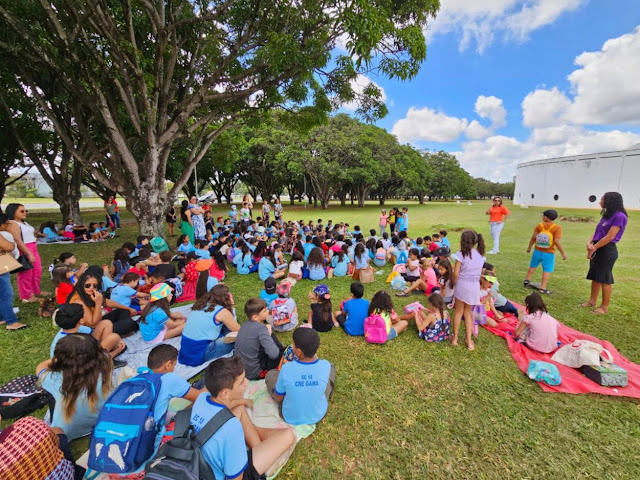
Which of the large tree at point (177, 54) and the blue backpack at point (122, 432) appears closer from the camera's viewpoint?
the blue backpack at point (122, 432)

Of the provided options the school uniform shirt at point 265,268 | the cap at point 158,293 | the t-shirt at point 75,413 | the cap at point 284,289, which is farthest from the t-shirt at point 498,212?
the t-shirt at point 75,413

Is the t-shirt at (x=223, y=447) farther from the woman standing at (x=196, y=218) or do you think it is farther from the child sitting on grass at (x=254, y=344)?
the woman standing at (x=196, y=218)

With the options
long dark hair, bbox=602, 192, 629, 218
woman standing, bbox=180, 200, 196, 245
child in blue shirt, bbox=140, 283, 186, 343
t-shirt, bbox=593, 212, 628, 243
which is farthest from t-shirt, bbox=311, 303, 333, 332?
woman standing, bbox=180, 200, 196, 245

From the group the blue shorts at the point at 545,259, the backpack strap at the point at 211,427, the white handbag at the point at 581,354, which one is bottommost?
the white handbag at the point at 581,354

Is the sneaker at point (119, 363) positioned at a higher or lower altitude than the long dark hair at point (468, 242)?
lower

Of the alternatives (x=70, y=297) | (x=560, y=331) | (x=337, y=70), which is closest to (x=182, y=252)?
(x=70, y=297)

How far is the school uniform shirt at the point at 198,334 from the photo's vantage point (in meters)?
3.43

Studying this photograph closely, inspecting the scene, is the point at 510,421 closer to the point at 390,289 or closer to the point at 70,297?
the point at 390,289

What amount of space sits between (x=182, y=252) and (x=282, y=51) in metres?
5.56

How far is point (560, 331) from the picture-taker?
169 inches

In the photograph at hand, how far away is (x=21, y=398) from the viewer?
2754 millimetres

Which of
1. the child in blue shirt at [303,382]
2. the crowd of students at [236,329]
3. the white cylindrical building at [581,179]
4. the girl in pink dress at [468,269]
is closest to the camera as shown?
the crowd of students at [236,329]

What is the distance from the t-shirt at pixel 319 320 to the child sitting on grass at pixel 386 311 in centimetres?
65

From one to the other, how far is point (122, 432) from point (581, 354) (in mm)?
4603
